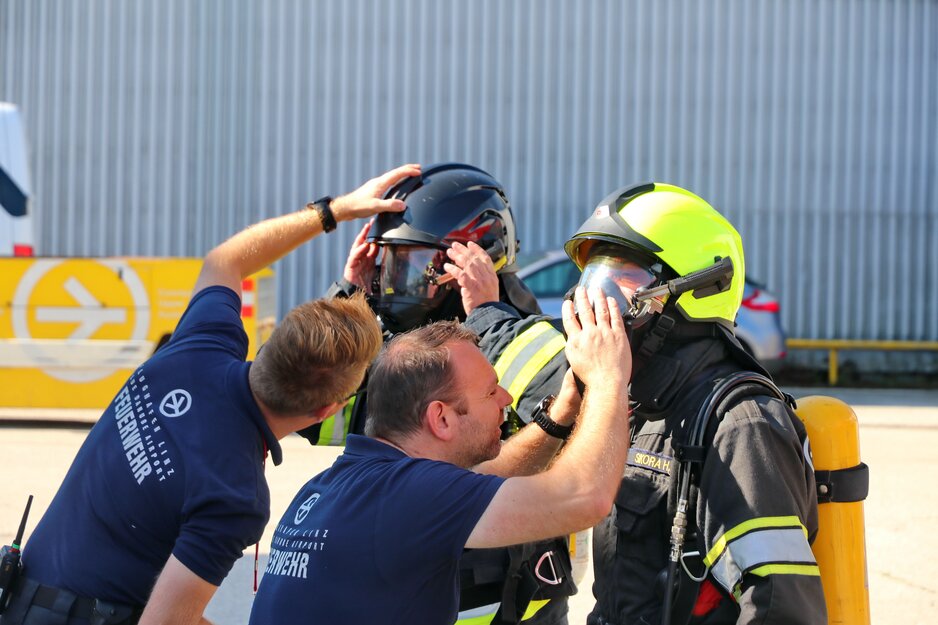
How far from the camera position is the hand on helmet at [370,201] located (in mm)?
3454

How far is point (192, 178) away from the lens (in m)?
14.9

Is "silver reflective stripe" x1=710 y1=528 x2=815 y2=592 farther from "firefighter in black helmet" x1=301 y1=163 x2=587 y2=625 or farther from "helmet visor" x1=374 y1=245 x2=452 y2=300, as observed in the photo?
"helmet visor" x1=374 y1=245 x2=452 y2=300

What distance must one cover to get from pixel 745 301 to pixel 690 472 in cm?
948

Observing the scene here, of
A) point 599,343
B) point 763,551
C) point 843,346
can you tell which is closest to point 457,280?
point 599,343

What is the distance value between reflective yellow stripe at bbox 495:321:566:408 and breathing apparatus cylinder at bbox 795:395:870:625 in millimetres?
810

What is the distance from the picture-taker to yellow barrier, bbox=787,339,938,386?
1427cm

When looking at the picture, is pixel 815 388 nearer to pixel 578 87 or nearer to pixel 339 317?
pixel 578 87

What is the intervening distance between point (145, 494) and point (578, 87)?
13.0 m

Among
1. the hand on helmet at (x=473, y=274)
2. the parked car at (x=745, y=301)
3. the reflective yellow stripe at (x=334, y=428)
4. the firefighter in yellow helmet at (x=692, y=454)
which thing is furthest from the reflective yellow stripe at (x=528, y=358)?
the parked car at (x=745, y=301)

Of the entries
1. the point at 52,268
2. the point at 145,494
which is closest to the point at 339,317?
the point at 145,494

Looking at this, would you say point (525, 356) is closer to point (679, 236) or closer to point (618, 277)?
point (618, 277)

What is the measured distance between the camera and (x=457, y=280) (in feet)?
11.1

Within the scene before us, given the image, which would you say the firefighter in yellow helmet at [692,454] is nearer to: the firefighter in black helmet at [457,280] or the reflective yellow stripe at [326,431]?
the firefighter in black helmet at [457,280]

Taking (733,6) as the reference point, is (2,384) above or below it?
below
